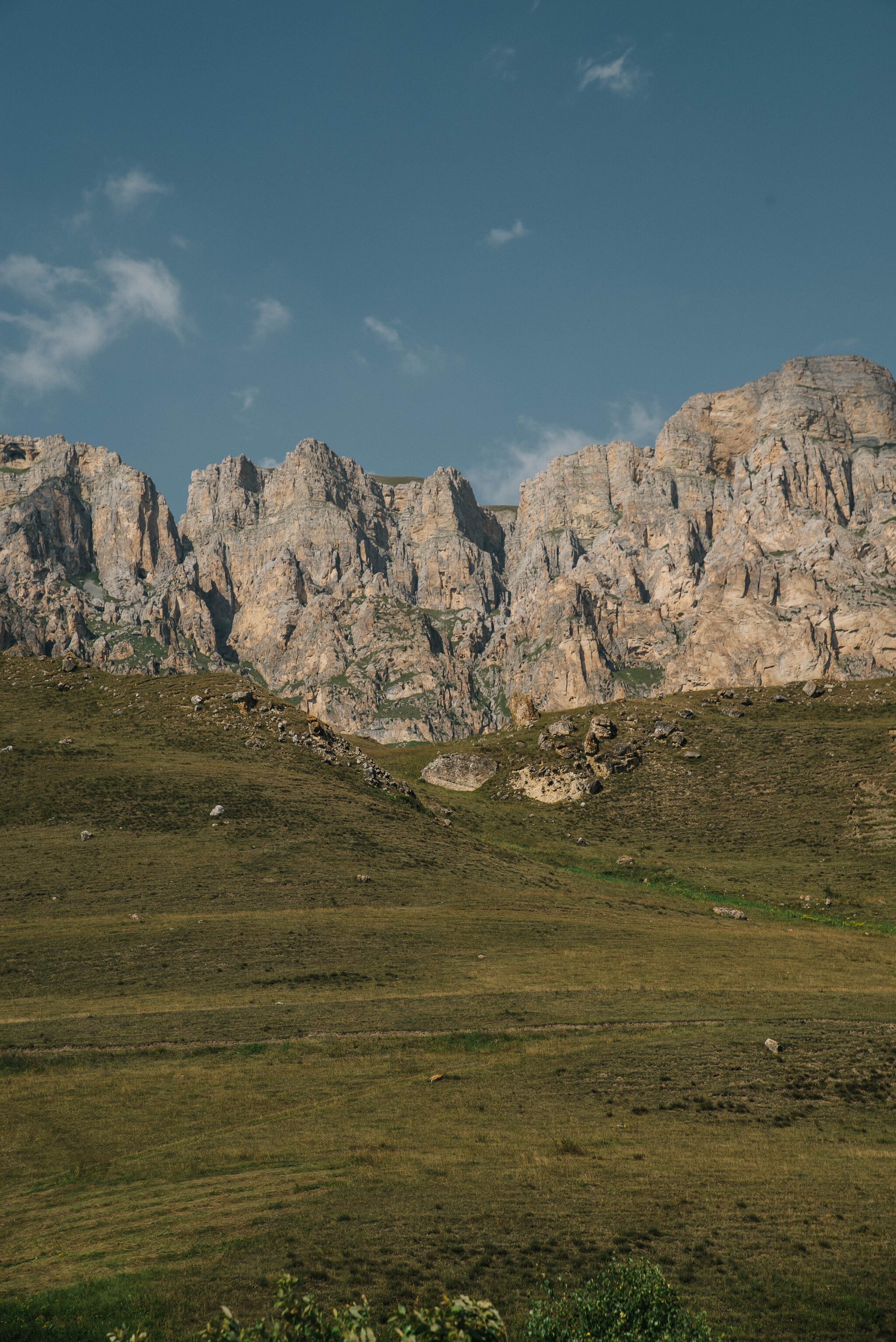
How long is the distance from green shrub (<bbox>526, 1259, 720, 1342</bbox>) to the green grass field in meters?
1.51

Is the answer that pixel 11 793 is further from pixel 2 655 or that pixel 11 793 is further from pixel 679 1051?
pixel 679 1051

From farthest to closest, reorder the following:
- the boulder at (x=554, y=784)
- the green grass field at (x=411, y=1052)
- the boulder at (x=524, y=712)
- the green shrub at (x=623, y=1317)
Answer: the boulder at (x=524, y=712), the boulder at (x=554, y=784), the green grass field at (x=411, y=1052), the green shrub at (x=623, y=1317)

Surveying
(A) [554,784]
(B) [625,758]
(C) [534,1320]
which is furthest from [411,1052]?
(B) [625,758]

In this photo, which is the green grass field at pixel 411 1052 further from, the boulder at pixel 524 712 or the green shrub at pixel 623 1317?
the boulder at pixel 524 712

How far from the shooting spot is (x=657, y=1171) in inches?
748

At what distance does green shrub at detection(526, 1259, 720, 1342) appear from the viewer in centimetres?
1051

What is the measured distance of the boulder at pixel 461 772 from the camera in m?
116

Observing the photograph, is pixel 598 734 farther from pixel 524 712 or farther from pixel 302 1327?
pixel 302 1327

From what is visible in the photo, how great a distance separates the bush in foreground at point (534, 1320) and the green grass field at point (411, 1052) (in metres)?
1.32

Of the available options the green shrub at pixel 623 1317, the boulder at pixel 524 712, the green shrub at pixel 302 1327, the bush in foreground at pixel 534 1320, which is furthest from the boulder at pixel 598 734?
the green shrub at pixel 302 1327

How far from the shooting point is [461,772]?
117375 millimetres

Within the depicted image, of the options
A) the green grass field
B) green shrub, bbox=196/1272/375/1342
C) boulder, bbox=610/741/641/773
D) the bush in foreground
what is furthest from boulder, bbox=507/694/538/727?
green shrub, bbox=196/1272/375/1342

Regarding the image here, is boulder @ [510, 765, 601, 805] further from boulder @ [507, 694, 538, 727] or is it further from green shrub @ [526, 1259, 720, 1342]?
green shrub @ [526, 1259, 720, 1342]

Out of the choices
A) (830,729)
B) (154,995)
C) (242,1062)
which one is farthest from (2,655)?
(830,729)
